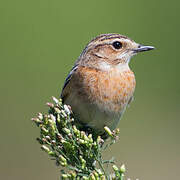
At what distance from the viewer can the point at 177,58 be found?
1431 cm

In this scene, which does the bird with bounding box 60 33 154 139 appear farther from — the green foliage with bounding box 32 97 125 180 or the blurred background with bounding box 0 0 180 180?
the blurred background with bounding box 0 0 180 180

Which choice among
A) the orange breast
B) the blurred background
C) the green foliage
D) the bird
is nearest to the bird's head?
the bird

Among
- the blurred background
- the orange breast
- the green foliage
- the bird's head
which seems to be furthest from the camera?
the blurred background

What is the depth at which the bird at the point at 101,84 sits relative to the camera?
6.36 metres

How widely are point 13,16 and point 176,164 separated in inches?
293

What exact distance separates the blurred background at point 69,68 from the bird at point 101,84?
4019 mm

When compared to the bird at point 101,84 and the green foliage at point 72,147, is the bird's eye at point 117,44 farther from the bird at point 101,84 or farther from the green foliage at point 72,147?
the green foliage at point 72,147

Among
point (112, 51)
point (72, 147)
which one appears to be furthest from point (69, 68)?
point (72, 147)

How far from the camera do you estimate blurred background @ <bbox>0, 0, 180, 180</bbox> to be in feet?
36.4

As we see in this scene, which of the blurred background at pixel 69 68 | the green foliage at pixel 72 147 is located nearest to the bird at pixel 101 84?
the green foliage at pixel 72 147

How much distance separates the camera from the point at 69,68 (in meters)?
13.2

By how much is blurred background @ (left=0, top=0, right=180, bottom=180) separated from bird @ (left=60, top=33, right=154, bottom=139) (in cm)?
402

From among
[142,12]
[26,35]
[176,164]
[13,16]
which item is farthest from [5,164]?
[142,12]

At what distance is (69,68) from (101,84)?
6.90 meters
